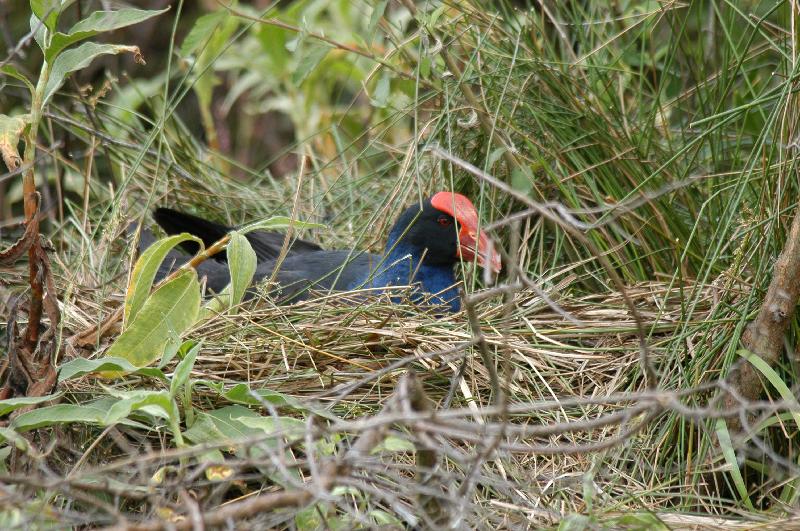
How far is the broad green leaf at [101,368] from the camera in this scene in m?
2.48

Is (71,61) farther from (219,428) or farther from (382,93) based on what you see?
(382,93)

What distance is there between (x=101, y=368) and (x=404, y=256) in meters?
1.46

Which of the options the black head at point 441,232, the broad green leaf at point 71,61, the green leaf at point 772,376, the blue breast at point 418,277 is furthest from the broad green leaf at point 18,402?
the green leaf at point 772,376

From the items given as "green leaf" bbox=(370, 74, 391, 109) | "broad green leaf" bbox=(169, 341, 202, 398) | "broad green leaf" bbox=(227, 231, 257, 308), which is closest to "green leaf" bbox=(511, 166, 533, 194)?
"green leaf" bbox=(370, 74, 391, 109)

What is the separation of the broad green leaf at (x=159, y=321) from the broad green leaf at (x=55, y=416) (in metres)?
0.27

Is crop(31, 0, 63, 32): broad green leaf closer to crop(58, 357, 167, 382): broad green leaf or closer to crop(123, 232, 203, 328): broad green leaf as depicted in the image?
crop(123, 232, 203, 328): broad green leaf

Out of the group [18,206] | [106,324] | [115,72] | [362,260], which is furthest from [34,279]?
[115,72]

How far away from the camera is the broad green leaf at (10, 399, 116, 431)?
234 centimetres

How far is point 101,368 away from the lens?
254cm

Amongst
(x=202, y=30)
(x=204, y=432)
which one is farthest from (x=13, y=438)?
(x=202, y=30)

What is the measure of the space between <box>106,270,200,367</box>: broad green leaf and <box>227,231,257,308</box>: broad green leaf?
0.37ft

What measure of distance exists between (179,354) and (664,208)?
5.26 feet

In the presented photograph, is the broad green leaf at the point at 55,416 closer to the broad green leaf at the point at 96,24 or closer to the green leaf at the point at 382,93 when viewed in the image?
the broad green leaf at the point at 96,24

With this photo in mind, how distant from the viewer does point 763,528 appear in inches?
86.7
